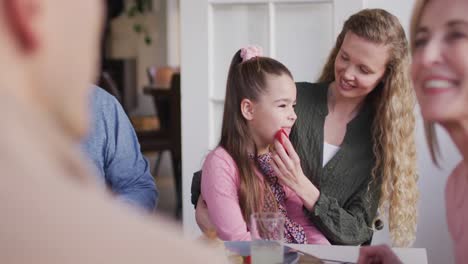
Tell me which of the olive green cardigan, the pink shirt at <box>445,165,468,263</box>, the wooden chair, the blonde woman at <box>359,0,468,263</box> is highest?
the blonde woman at <box>359,0,468,263</box>

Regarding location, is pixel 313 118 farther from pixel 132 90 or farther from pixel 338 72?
pixel 132 90

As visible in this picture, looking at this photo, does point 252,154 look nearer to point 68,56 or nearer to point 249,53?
point 249,53

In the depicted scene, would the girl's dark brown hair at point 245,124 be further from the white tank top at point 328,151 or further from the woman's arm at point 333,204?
the white tank top at point 328,151

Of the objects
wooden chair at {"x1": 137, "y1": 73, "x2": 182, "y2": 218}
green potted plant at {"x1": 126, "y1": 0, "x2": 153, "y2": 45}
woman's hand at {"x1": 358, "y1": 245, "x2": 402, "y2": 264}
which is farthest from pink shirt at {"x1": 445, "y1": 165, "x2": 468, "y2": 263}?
green potted plant at {"x1": 126, "y1": 0, "x2": 153, "y2": 45}

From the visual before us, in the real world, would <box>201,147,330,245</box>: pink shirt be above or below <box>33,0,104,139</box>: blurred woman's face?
below

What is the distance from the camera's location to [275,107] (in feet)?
5.90

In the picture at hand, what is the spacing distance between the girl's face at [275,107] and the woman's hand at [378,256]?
0.70 metres

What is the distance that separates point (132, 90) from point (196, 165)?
520cm

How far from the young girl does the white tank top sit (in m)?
0.13

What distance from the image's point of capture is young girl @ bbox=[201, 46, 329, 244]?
1704mm

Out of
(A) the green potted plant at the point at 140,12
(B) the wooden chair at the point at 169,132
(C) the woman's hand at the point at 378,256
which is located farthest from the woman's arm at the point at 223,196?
(A) the green potted plant at the point at 140,12

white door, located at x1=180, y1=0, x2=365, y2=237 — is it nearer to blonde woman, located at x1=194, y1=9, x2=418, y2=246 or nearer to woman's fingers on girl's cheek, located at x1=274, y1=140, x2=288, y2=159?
blonde woman, located at x1=194, y1=9, x2=418, y2=246

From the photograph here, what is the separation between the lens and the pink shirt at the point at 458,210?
953 mm

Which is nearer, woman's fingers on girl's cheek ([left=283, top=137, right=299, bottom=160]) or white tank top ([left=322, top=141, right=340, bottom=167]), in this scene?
Answer: woman's fingers on girl's cheek ([left=283, top=137, right=299, bottom=160])
